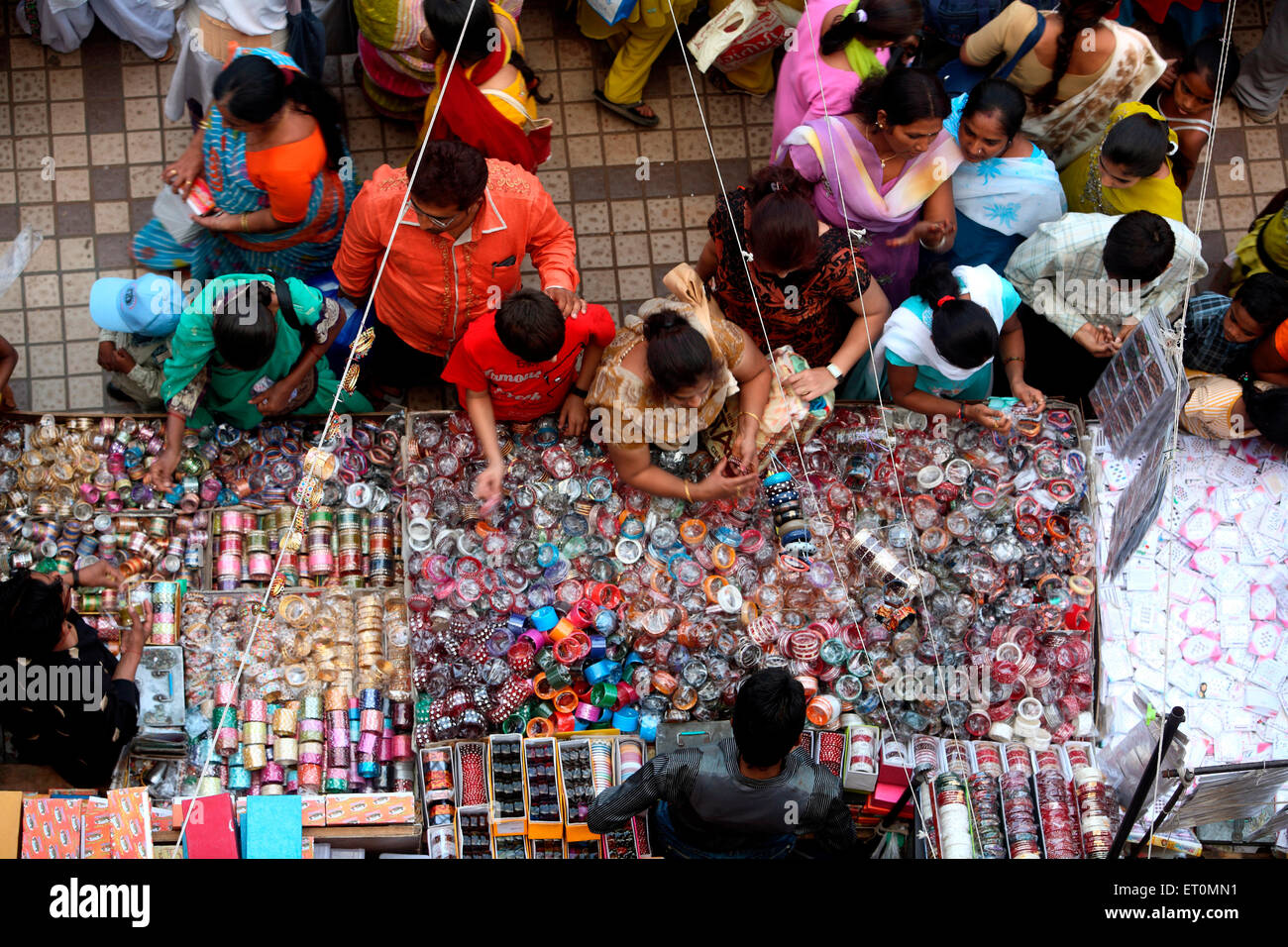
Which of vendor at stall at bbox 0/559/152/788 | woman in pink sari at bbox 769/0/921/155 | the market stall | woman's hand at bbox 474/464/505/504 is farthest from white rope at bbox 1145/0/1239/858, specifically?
vendor at stall at bbox 0/559/152/788

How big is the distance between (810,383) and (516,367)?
3.78 ft

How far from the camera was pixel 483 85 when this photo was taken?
4.55 m

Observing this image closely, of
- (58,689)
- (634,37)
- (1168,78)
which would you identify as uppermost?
(634,37)

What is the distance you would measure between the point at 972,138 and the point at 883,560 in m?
1.69

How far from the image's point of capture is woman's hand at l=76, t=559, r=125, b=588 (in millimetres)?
4242

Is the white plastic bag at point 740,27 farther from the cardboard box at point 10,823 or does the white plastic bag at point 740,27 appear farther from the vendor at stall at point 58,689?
the cardboard box at point 10,823

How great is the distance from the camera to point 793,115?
4598 millimetres

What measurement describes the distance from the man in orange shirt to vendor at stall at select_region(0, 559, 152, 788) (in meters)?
1.58

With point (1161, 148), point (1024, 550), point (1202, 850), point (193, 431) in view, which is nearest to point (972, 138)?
point (1161, 148)

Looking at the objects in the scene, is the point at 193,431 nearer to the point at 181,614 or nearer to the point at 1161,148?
the point at 181,614

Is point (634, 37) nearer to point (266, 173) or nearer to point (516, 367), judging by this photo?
point (266, 173)

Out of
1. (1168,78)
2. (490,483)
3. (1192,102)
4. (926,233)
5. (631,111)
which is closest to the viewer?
(490,483)

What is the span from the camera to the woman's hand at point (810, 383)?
14.0 ft

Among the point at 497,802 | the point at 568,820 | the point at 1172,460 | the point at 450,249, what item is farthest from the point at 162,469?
the point at 1172,460
